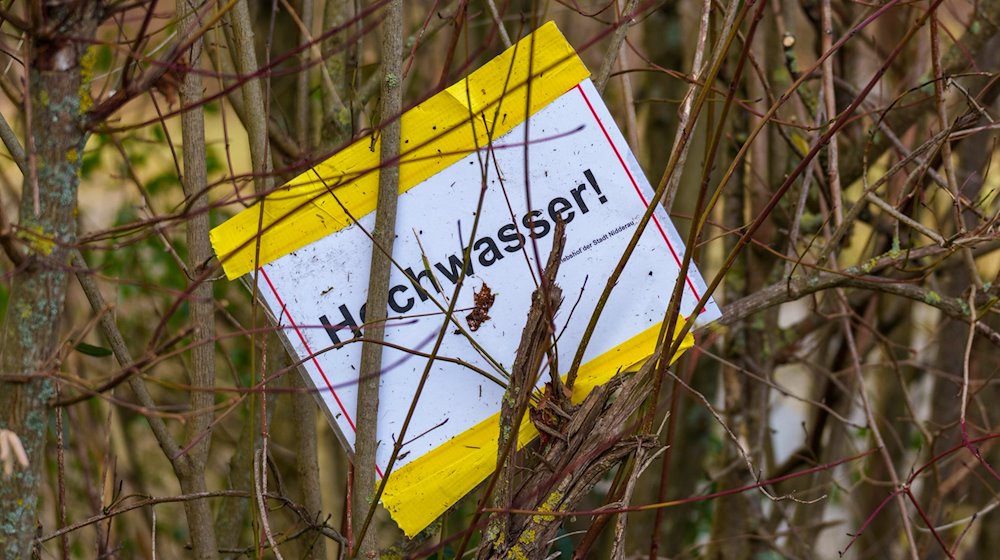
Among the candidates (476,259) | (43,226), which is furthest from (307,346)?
(43,226)

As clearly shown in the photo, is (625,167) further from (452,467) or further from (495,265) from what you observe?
(452,467)

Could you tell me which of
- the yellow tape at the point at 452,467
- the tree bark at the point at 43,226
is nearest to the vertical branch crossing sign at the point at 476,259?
the yellow tape at the point at 452,467

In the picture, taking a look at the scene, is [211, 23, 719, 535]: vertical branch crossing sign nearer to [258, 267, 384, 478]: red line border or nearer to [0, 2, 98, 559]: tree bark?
[258, 267, 384, 478]: red line border

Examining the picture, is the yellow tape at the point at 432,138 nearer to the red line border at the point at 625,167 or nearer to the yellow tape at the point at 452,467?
the red line border at the point at 625,167

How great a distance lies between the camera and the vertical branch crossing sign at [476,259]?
1109 millimetres

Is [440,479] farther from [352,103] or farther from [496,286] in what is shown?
[352,103]

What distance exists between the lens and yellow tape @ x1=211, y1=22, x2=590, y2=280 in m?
1.09

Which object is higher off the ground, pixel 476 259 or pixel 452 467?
pixel 476 259

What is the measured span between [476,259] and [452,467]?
9.6 inches

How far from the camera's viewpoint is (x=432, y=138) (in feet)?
3.60

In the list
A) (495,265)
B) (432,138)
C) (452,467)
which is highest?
(432,138)

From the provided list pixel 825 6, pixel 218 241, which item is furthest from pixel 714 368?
pixel 218 241

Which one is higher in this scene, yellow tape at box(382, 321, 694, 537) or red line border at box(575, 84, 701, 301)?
red line border at box(575, 84, 701, 301)

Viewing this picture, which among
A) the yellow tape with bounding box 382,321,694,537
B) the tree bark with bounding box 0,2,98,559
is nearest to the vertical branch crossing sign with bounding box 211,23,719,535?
the yellow tape with bounding box 382,321,694,537
